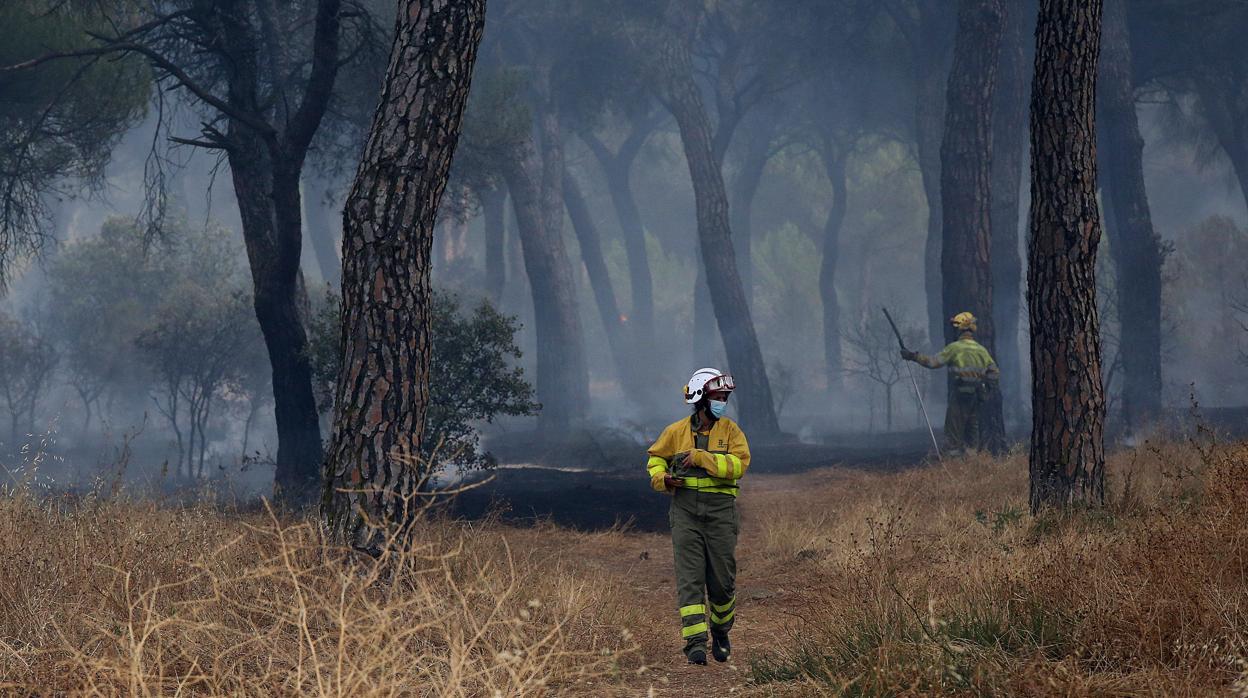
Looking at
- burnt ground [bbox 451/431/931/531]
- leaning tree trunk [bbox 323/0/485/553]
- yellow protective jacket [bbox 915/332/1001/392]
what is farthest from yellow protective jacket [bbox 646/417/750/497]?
yellow protective jacket [bbox 915/332/1001/392]

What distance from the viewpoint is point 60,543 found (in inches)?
246

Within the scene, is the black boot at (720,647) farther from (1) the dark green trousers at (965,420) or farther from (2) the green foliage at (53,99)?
(2) the green foliage at (53,99)

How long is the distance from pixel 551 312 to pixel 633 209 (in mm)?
13498

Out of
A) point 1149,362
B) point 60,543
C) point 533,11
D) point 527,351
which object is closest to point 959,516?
point 60,543

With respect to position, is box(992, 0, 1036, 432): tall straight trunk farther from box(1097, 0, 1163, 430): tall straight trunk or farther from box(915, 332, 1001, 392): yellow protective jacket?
box(915, 332, 1001, 392): yellow protective jacket

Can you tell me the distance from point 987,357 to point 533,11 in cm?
1986

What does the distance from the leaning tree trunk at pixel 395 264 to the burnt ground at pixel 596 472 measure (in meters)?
1.36

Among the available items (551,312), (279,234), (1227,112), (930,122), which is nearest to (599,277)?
(551,312)

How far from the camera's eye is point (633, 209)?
40344 millimetres

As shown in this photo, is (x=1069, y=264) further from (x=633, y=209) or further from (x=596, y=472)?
(x=633, y=209)

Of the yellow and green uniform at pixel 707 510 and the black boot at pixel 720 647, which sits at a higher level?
the yellow and green uniform at pixel 707 510

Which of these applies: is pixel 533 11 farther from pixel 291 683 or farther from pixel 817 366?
pixel 817 366

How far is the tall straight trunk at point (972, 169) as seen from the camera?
17.1m

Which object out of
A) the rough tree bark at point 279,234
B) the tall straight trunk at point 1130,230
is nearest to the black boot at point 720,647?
the rough tree bark at point 279,234
